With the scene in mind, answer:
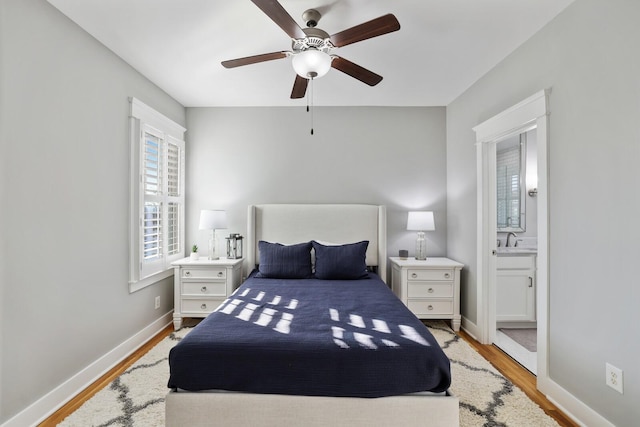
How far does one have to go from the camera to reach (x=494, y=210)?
3.16 metres

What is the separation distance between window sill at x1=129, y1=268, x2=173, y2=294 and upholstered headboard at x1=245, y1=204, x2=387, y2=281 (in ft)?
2.85

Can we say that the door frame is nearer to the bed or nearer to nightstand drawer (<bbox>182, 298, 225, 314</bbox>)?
the bed

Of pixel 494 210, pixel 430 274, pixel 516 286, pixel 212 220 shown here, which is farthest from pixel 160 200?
pixel 516 286

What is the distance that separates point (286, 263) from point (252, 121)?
6.19ft

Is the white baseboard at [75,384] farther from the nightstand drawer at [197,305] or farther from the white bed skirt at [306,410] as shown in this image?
the white bed skirt at [306,410]

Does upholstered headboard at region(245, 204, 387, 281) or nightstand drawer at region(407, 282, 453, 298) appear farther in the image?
upholstered headboard at region(245, 204, 387, 281)

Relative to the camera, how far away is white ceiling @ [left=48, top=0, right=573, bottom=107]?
Result: 2.10 metres

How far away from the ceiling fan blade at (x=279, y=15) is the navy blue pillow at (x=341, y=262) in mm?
2072

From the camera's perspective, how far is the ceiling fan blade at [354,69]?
2.21 meters

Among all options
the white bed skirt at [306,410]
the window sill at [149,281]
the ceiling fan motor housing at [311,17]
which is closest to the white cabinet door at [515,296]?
the white bed skirt at [306,410]

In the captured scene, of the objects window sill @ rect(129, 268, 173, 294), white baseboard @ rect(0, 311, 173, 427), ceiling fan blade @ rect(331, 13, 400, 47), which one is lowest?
white baseboard @ rect(0, 311, 173, 427)

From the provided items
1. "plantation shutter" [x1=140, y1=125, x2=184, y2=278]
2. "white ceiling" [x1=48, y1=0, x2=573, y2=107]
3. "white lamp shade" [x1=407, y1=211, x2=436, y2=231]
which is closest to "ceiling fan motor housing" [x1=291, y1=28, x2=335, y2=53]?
"white ceiling" [x1=48, y1=0, x2=573, y2=107]

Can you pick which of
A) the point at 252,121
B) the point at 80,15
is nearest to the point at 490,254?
the point at 252,121

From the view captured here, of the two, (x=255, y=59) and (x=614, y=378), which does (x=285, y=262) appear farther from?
(x=614, y=378)
